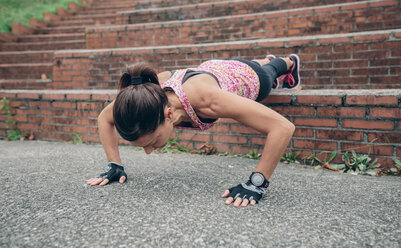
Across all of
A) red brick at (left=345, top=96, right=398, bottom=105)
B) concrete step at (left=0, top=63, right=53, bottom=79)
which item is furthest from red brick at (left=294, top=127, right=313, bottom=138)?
concrete step at (left=0, top=63, right=53, bottom=79)

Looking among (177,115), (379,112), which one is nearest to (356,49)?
(379,112)

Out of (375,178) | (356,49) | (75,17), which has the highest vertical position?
(75,17)

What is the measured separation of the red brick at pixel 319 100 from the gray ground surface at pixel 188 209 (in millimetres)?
540

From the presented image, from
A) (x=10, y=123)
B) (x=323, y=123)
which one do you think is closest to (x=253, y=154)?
(x=323, y=123)

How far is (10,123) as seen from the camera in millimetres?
3432

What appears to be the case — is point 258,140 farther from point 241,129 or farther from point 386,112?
point 386,112

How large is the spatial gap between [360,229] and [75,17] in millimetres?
7719

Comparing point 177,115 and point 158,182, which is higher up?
point 177,115

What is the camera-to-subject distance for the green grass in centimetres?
652

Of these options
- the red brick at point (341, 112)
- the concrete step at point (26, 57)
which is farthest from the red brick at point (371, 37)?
the concrete step at point (26, 57)

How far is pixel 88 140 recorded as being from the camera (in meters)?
3.16

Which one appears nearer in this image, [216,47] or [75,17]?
[216,47]

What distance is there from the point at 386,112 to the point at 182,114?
1520 millimetres

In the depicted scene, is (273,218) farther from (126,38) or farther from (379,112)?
(126,38)
